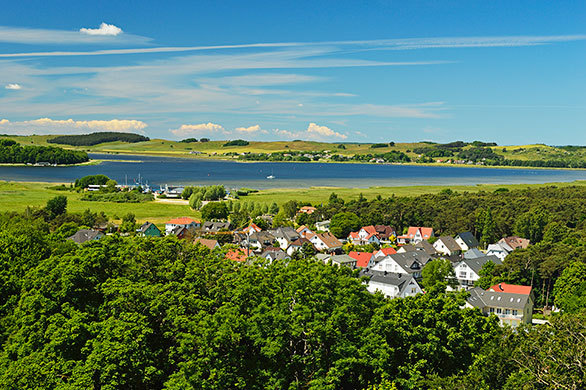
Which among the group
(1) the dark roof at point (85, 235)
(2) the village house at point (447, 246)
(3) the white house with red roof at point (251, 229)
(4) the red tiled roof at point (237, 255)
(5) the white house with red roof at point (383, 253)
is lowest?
(2) the village house at point (447, 246)

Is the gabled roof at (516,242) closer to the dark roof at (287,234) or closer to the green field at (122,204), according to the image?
the dark roof at (287,234)

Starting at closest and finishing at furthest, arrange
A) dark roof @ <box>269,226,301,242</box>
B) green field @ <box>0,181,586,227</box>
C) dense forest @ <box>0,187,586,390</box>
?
dense forest @ <box>0,187,586,390</box>, dark roof @ <box>269,226,301,242</box>, green field @ <box>0,181,586,227</box>

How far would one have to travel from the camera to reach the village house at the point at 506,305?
119 feet

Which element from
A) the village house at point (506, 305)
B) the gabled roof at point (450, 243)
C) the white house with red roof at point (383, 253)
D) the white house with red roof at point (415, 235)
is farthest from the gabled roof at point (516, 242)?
the village house at point (506, 305)

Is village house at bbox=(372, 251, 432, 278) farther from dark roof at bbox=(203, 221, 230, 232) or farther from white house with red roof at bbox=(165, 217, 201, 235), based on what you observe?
white house with red roof at bbox=(165, 217, 201, 235)

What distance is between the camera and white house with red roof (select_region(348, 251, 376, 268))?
5147 cm

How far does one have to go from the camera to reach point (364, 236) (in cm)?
6769

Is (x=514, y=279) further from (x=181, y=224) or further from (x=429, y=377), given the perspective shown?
(x=181, y=224)

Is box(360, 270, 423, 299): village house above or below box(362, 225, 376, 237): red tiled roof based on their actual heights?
below

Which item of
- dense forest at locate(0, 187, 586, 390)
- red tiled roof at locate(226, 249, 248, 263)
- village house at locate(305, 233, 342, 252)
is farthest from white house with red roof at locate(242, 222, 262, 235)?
dense forest at locate(0, 187, 586, 390)

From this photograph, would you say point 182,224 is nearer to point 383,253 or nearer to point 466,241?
point 383,253

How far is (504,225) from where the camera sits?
71.0 meters

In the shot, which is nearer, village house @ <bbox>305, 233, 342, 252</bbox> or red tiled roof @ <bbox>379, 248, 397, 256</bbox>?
red tiled roof @ <bbox>379, 248, 397, 256</bbox>

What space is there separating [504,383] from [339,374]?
17.1 ft
